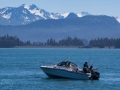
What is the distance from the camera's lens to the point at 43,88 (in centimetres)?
5028

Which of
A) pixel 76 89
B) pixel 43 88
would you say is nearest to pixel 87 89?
pixel 76 89

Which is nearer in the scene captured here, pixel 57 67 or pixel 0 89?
pixel 0 89

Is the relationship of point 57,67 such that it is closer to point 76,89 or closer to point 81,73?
point 81,73

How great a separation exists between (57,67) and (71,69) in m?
1.64

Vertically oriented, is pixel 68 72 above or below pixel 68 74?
above

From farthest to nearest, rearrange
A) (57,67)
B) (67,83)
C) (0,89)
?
(57,67)
(67,83)
(0,89)

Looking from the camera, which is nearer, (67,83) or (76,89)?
(76,89)

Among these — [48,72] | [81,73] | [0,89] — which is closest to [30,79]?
[48,72]

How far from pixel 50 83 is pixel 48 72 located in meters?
4.25

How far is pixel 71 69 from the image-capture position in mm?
57719

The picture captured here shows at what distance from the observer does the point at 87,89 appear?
5056cm

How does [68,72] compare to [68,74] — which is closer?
[68,72]

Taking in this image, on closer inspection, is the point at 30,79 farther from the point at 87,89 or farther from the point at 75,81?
the point at 87,89

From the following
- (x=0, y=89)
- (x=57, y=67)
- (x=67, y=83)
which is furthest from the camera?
(x=57, y=67)
